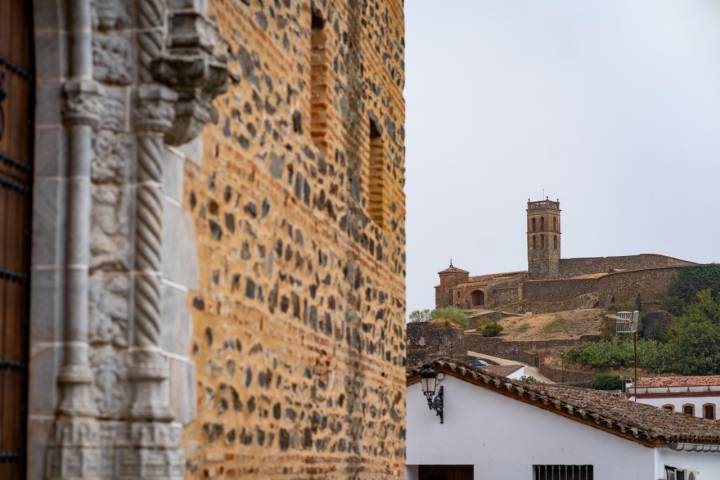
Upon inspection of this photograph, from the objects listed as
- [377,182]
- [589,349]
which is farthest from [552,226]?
[377,182]

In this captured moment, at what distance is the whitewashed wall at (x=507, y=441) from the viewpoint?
20.3 metres

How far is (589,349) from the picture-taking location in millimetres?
74875

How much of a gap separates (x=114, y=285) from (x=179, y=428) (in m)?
0.66

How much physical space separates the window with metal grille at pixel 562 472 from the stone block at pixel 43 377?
53.9 feet

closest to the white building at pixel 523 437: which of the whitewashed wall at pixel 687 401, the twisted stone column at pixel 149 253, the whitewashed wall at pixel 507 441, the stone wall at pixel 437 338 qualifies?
the whitewashed wall at pixel 507 441

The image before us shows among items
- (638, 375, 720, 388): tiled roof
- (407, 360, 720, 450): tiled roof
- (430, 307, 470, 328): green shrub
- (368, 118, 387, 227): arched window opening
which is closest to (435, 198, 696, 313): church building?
(430, 307, 470, 328): green shrub

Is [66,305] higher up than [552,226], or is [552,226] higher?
[552,226]

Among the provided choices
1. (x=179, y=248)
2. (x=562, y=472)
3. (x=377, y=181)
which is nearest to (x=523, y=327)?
(x=562, y=472)

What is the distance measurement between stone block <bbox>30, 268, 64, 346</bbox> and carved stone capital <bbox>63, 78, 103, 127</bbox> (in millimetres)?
577

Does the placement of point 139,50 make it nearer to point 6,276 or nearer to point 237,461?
point 6,276

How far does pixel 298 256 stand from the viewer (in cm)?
754

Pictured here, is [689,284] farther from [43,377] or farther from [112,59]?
[43,377]

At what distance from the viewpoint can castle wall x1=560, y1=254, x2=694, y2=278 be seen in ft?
321

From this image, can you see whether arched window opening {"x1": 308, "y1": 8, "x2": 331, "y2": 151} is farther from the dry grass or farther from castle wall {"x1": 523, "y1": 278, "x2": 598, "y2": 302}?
castle wall {"x1": 523, "y1": 278, "x2": 598, "y2": 302}
